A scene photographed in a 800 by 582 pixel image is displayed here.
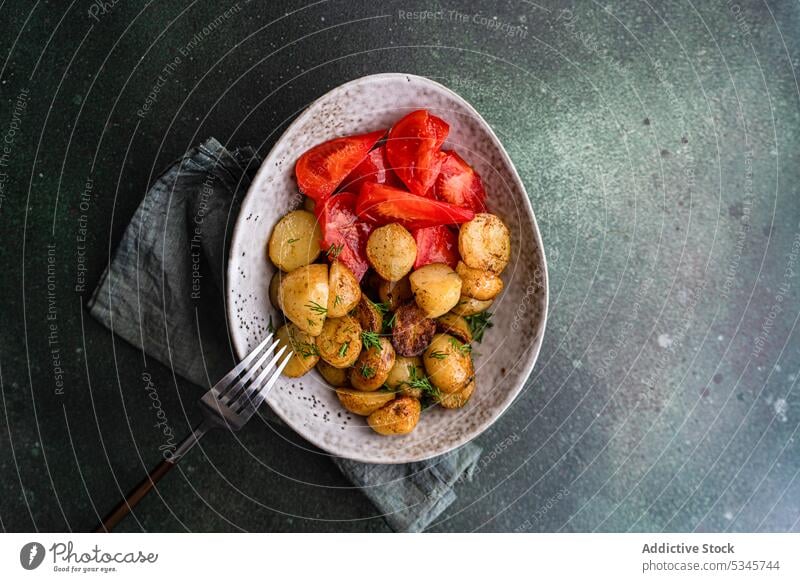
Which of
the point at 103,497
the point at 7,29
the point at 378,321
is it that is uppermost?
the point at 7,29

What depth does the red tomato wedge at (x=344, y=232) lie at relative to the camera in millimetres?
830

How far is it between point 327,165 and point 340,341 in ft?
0.77

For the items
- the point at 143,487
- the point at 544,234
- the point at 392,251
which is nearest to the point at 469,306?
the point at 392,251

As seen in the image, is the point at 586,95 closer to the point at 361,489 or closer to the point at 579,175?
the point at 579,175

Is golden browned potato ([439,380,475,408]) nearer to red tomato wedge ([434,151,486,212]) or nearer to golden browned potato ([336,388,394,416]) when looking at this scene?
golden browned potato ([336,388,394,416])

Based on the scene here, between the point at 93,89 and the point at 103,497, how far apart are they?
64 centimetres

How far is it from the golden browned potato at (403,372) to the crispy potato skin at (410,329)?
0.02 metres

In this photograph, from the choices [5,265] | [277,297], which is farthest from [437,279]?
[5,265]

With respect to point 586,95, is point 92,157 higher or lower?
A: higher

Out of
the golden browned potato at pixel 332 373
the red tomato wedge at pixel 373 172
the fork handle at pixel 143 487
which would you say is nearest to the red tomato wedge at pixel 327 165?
the red tomato wedge at pixel 373 172

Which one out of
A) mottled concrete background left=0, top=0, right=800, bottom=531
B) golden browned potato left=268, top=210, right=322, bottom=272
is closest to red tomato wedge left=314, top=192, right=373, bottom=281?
golden browned potato left=268, top=210, right=322, bottom=272

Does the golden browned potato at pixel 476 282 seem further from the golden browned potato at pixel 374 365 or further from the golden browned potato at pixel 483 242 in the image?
the golden browned potato at pixel 374 365

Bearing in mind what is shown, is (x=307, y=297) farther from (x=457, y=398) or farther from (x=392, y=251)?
(x=457, y=398)
